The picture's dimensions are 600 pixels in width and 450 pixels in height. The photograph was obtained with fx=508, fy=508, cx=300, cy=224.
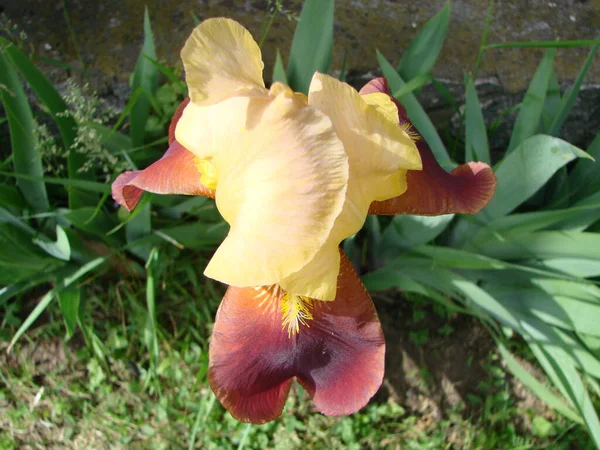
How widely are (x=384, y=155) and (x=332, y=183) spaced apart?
6.6 inches

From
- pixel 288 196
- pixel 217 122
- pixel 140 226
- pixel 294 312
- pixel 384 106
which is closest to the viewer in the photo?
pixel 288 196

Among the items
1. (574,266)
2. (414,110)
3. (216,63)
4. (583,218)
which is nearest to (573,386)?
(574,266)

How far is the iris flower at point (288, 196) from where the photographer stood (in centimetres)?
79

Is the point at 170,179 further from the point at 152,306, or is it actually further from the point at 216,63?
the point at 152,306

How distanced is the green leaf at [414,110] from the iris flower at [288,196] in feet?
0.82

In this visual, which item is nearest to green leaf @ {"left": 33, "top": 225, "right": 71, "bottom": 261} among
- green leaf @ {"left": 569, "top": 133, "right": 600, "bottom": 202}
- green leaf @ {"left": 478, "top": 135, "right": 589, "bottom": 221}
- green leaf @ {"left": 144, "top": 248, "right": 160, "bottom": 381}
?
green leaf @ {"left": 144, "top": 248, "right": 160, "bottom": 381}

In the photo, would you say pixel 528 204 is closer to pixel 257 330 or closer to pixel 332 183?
pixel 257 330

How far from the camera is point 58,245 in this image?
4.97 feet

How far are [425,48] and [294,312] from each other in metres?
0.96

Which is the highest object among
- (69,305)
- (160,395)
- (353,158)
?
(353,158)

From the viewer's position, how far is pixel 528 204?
185 cm

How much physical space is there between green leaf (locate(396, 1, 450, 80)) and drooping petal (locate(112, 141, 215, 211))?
0.80m

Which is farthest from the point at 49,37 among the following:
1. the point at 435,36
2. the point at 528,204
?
the point at 528,204

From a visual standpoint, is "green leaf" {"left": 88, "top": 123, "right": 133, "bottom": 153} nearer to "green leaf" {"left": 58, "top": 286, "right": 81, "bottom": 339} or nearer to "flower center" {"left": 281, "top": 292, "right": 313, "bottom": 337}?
"green leaf" {"left": 58, "top": 286, "right": 81, "bottom": 339}
